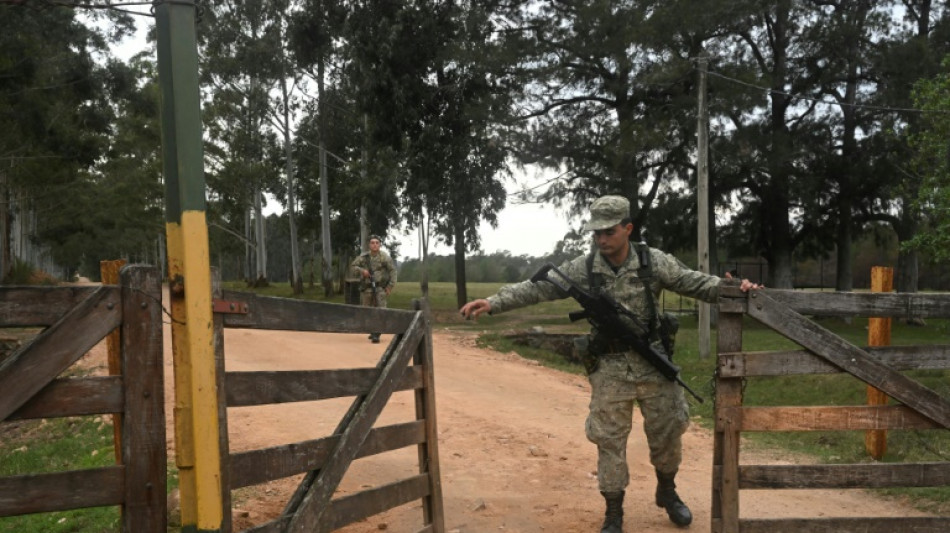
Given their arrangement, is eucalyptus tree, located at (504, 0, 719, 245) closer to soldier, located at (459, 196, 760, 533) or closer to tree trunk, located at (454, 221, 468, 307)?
tree trunk, located at (454, 221, 468, 307)

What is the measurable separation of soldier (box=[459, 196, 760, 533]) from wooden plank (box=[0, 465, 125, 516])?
8.61 feet

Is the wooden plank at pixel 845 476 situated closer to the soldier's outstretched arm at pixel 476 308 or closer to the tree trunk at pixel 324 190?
the soldier's outstretched arm at pixel 476 308

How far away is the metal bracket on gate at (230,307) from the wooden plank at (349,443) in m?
1.02

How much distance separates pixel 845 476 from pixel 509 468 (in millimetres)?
3404

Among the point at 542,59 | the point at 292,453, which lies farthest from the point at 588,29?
the point at 292,453

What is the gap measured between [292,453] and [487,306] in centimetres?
185

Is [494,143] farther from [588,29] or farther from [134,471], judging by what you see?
[134,471]

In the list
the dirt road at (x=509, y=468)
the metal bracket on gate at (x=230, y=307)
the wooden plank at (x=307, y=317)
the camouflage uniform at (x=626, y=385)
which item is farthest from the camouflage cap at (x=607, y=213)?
the metal bracket on gate at (x=230, y=307)

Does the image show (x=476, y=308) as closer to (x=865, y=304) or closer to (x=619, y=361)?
(x=619, y=361)

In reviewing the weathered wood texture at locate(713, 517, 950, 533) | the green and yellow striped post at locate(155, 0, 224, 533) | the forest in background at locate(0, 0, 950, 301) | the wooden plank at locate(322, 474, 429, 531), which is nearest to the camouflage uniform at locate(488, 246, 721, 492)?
the weathered wood texture at locate(713, 517, 950, 533)

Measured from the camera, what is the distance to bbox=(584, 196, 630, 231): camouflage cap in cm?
550

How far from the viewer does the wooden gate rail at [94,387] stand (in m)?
2.99

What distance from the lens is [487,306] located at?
5.47 metres

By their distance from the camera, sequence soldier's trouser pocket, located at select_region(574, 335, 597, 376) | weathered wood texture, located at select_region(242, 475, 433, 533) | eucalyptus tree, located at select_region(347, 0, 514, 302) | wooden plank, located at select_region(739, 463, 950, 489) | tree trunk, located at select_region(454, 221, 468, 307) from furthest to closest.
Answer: tree trunk, located at select_region(454, 221, 468, 307) → eucalyptus tree, located at select_region(347, 0, 514, 302) → soldier's trouser pocket, located at select_region(574, 335, 597, 376) → wooden plank, located at select_region(739, 463, 950, 489) → weathered wood texture, located at select_region(242, 475, 433, 533)
